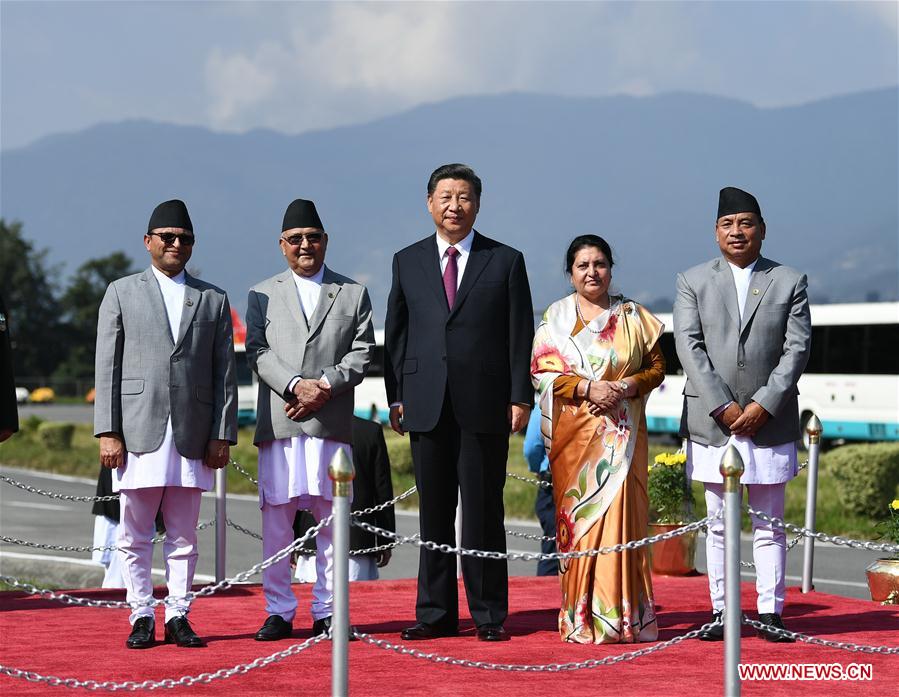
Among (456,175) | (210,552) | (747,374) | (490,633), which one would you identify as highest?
(456,175)

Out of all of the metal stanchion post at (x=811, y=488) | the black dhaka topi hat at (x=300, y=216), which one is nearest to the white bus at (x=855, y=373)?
the metal stanchion post at (x=811, y=488)

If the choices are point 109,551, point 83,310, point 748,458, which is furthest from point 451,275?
point 83,310

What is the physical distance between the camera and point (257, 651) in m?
6.71

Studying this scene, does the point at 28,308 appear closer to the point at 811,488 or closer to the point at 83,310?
the point at 83,310

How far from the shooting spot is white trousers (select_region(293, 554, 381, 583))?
9422mm

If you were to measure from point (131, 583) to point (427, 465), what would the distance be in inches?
61.9

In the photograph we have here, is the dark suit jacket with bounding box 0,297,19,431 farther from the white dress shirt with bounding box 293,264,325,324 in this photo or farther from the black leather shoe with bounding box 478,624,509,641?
the black leather shoe with bounding box 478,624,509,641

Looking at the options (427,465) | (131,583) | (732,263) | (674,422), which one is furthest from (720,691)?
(674,422)

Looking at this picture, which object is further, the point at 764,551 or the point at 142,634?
the point at 764,551

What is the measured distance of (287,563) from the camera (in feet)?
23.2

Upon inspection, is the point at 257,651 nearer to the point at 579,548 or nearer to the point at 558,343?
the point at 579,548

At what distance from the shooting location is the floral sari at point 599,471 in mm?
7086

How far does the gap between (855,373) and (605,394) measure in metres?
24.2

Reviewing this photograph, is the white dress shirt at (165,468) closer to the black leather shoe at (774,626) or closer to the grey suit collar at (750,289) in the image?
the grey suit collar at (750,289)
